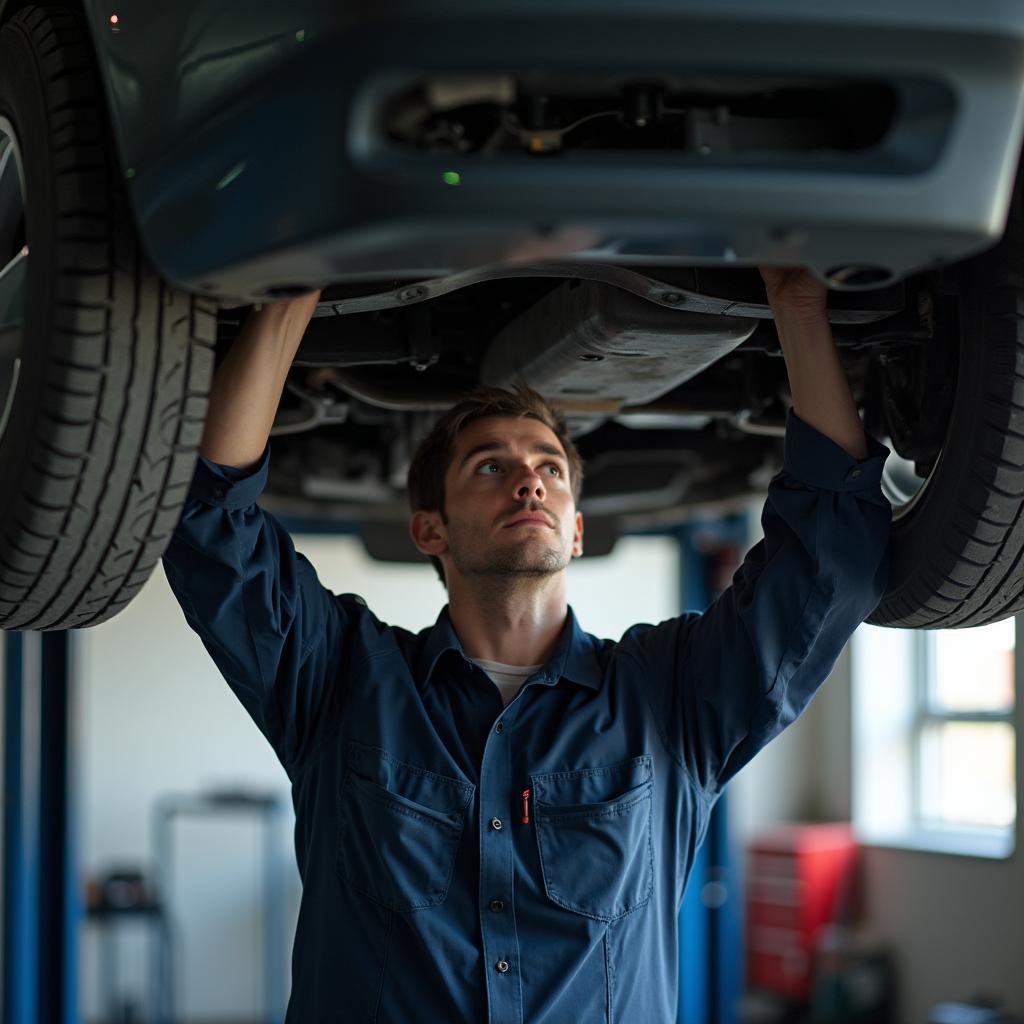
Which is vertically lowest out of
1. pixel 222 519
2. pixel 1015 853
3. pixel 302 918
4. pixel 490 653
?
pixel 1015 853

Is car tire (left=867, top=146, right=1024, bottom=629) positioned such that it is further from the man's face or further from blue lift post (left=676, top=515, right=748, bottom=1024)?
blue lift post (left=676, top=515, right=748, bottom=1024)

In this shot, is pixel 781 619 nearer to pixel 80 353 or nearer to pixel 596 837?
pixel 596 837

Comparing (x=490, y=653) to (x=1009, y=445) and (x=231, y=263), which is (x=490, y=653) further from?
(x=231, y=263)

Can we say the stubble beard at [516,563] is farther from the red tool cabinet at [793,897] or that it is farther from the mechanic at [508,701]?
the red tool cabinet at [793,897]

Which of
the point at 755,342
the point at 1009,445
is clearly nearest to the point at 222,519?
the point at 755,342

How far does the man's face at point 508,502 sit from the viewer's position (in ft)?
5.61

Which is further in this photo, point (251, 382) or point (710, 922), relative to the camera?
point (710, 922)

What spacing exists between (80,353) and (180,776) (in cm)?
578

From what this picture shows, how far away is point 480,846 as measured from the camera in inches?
61.0

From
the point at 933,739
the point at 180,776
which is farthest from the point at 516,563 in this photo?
the point at 933,739

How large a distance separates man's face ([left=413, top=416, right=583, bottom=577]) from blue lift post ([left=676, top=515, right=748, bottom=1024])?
2418 mm

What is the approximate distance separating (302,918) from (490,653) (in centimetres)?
40

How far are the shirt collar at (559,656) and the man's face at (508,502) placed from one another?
0.28 feet

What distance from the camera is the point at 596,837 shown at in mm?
1585
